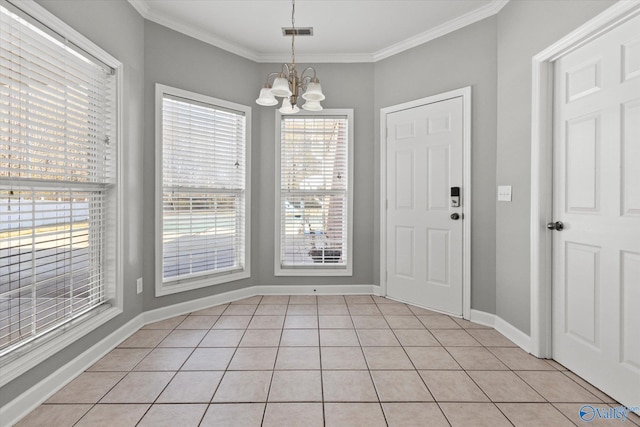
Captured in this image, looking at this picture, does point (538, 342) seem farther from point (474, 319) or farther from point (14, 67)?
point (14, 67)

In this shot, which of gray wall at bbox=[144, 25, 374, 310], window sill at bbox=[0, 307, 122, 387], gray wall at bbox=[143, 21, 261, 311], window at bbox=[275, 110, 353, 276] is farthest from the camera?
window at bbox=[275, 110, 353, 276]

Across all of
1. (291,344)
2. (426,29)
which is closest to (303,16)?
(426,29)

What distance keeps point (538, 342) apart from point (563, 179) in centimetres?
113

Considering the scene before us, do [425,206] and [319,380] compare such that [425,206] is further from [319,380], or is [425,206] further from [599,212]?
[319,380]

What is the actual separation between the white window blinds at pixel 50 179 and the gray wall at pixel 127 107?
0.16m

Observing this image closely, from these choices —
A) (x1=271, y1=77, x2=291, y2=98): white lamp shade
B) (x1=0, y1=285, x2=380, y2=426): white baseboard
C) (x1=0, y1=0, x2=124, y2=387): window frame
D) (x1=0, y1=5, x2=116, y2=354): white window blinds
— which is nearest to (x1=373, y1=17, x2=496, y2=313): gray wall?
(x1=0, y1=285, x2=380, y2=426): white baseboard

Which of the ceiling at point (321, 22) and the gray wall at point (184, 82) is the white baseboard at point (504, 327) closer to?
the gray wall at point (184, 82)

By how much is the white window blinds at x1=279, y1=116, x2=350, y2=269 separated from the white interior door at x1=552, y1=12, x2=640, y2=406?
2.05 metres

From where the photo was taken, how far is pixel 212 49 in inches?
131

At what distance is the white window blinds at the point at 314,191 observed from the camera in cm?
377

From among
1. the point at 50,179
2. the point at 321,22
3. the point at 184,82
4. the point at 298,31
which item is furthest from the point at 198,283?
the point at 321,22

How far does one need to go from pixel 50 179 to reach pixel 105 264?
0.79m

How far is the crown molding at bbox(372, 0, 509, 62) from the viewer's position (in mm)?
2822

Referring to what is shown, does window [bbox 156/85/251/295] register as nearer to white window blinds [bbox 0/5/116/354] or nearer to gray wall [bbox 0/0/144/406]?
gray wall [bbox 0/0/144/406]
